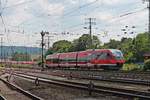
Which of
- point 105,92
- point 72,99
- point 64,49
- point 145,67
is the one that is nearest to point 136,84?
point 105,92

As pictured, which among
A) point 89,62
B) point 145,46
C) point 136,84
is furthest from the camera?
point 145,46

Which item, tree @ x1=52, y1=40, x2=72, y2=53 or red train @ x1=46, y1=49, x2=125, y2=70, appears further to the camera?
tree @ x1=52, y1=40, x2=72, y2=53

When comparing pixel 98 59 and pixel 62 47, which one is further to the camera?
pixel 62 47

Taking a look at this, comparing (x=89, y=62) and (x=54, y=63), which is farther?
(x=54, y=63)

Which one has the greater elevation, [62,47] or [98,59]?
[62,47]

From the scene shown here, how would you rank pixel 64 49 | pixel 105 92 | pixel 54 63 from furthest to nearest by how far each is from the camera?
pixel 64 49, pixel 54 63, pixel 105 92

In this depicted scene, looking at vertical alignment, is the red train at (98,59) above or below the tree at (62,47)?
below

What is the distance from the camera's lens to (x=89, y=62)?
197ft

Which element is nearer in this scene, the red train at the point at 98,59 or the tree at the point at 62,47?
the red train at the point at 98,59

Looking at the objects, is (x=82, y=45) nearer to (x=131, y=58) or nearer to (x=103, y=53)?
(x=131, y=58)

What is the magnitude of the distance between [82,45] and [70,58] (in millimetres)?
69423

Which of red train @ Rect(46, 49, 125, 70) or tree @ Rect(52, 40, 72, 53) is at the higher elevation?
tree @ Rect(52, 40, 72, 53)

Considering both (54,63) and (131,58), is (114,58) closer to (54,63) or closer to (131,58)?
(54,63)

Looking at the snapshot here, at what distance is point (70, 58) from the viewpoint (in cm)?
7038
